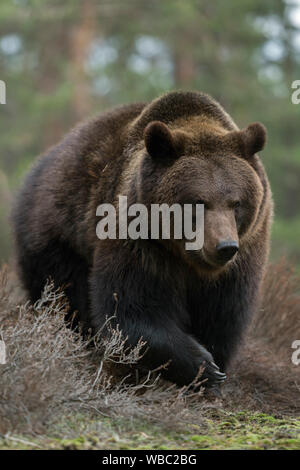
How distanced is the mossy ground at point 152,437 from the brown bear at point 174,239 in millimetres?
924

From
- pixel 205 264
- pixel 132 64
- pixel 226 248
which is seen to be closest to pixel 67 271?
pixel 205 264

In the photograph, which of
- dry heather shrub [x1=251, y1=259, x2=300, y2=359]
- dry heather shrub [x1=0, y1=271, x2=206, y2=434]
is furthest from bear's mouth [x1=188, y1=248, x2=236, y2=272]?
dry heather shrub [x1=251, y1=259, x2=300, y2=359]

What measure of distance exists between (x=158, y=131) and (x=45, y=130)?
51.8ft

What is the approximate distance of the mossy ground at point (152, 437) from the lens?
4.18 m

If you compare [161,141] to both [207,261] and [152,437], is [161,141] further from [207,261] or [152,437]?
[152,437]

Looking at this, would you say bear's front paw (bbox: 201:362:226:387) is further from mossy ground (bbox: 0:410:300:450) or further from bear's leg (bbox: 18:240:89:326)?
bear's leg (bbox: 18:240:89:326)

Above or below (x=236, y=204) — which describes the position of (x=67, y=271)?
below

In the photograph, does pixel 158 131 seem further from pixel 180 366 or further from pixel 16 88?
pixel 16 88

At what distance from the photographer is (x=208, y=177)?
5.67 m

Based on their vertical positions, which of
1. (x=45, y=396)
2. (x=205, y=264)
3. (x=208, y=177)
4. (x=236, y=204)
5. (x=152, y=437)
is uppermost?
(x=208, y=177)

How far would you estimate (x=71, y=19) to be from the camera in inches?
769

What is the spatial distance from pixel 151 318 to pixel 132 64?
19.1 m
